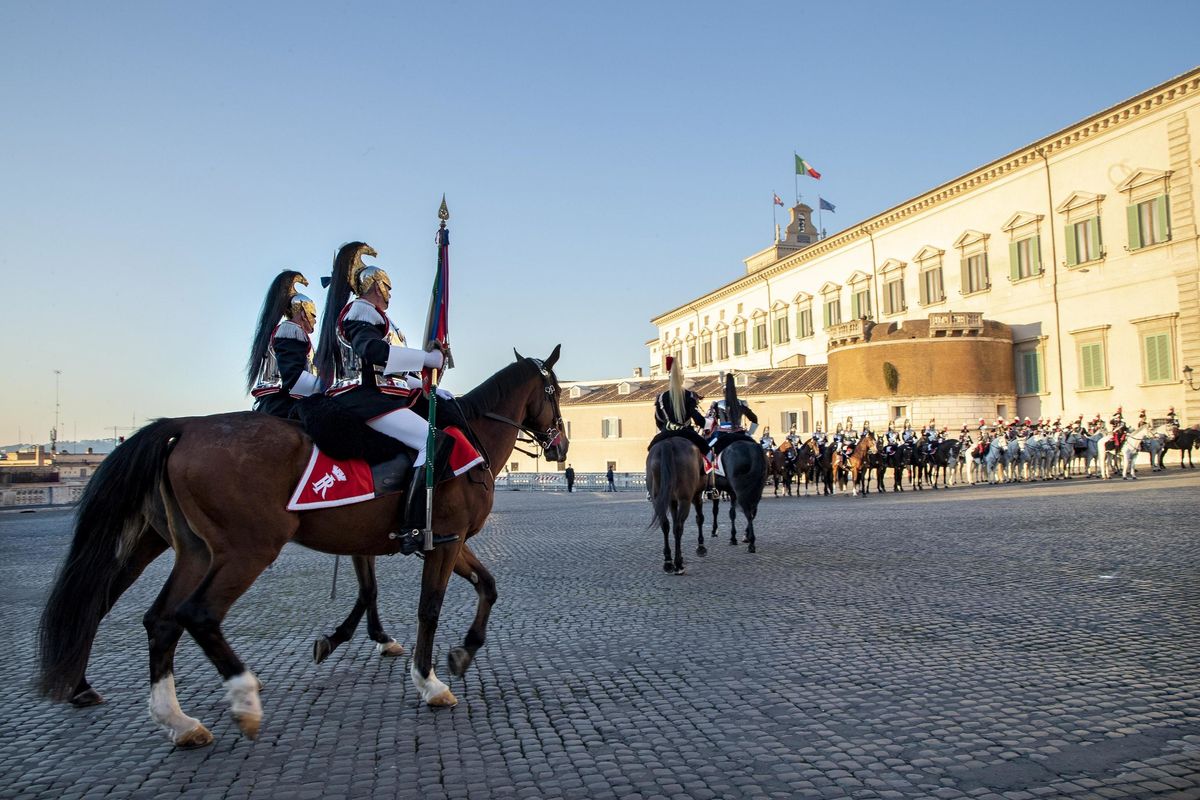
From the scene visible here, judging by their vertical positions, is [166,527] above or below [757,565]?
above

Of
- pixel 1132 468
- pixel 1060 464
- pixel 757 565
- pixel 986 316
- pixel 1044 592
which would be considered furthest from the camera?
pixel 986 316

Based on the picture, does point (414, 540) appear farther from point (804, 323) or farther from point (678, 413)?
point (804, 323)

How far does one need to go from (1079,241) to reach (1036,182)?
426 cm

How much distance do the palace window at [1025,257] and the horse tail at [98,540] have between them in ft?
147

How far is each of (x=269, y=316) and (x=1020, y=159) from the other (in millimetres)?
44844

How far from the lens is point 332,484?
4934 millimetres

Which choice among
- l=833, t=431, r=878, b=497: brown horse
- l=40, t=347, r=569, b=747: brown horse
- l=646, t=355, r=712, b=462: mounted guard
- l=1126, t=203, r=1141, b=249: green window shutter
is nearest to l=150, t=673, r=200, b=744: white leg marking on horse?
l=40, t=347, r=569, b=747: brown horse

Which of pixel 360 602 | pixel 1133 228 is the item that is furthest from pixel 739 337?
pixel 360 602

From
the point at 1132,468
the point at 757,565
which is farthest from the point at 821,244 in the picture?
the point at 757,565

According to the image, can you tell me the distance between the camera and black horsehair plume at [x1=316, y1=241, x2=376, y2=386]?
577 centimetres

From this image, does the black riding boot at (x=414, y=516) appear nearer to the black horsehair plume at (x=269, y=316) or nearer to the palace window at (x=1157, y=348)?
the black horsehair plume at (x=269, y=316)

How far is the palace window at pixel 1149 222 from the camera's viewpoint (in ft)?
118

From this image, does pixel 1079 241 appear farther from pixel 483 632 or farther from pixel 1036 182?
pixel 483 632

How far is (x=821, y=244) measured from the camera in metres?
59.9
